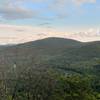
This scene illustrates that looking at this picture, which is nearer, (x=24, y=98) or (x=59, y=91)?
(x=59, y=91)

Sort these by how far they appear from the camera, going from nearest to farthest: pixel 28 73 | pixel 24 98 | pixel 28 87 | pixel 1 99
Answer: pixel 1 99 → pixel 28 73 → pixel 28 87 → pixel 24 98

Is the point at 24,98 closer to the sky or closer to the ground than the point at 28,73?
closer to the ground

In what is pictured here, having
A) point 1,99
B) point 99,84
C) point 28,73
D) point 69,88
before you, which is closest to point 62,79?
point 69,88

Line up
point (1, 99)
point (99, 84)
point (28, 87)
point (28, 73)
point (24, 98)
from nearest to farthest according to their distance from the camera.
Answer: point (1, 99)
point (28, 73)
point (28, 87)
point (24, 98)
point (99, 84)

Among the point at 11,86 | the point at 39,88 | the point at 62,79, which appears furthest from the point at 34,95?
the point at 11,86

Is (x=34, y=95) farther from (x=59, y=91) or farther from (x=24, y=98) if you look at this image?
(x=24, y=98)

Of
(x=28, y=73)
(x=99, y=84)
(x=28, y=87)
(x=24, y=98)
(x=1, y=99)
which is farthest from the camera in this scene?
(x=99, y=84)

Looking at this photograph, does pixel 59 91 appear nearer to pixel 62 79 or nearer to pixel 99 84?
pixel 62 79

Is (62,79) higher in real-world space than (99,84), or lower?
higher

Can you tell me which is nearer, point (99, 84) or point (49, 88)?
point (49, 88)
